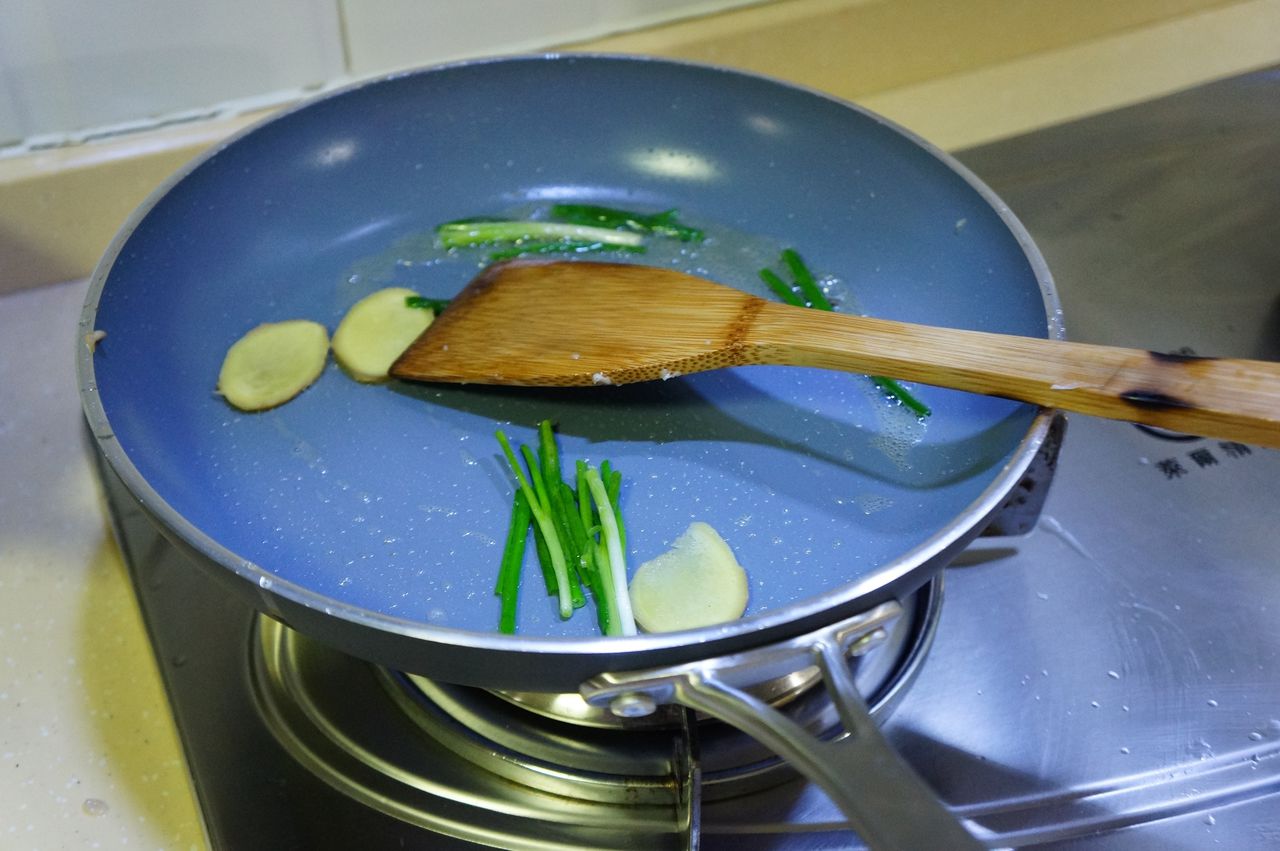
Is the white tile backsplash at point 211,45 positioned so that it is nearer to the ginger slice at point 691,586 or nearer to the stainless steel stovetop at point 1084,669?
the stainless steel stovetop at point 1084,669

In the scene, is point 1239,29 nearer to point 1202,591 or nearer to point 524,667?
point 1202,591

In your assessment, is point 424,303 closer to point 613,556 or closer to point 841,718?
point 613,556

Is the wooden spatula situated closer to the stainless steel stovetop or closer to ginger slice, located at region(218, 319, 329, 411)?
ginger slice, located at region(218, 319, 329, 411)

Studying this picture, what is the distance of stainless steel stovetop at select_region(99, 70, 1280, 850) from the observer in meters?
0.68

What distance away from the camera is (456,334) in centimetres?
88

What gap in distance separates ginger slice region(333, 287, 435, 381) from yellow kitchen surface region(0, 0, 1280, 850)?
0.24m

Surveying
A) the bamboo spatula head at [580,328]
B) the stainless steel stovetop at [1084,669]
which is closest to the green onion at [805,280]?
the bamboo spatula head at [580,328]

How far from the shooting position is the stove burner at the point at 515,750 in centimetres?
67

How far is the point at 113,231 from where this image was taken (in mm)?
1090

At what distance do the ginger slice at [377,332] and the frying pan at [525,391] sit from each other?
2 cm

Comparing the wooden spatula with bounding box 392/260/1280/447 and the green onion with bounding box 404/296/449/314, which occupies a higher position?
the wooden spatula with bounding box 392/260/1280/447

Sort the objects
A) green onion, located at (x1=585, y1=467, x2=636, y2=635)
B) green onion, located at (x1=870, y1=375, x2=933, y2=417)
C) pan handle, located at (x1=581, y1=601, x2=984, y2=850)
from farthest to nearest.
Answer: green onion, located at (x1=870, y1=375, x2=933, y2=417) < green onion, located at (x1=585, y1=467, x2=636, y2=635) < pan handle, located at (x1=581, y1=601, x2=984, y2=850)

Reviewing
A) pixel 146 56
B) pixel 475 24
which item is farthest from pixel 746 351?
pixel 146 56

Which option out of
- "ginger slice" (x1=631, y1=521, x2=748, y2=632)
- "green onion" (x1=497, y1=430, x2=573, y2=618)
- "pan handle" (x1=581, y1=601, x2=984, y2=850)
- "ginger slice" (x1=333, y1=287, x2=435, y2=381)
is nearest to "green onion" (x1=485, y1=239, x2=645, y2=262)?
"ginger slice" (x1=333, y1=287, x2=435, y2=381)
